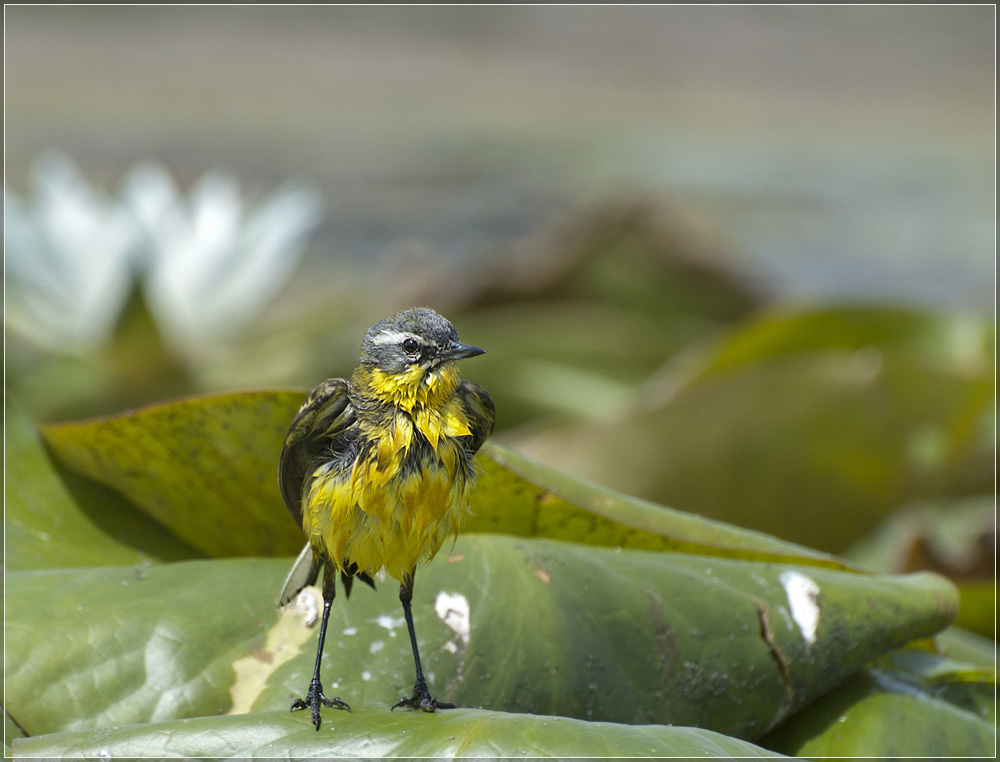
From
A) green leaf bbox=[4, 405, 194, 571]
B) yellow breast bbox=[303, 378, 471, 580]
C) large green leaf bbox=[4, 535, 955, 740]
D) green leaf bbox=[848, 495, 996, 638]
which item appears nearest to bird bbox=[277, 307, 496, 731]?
yellow breast bbox=[303, 378, 471, 580]

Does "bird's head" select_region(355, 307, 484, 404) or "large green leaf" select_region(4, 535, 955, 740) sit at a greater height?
"bird's head" select_region(355, 307, 484, 404)

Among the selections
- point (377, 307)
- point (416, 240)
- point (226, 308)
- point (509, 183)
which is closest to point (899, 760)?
point (226, 308)

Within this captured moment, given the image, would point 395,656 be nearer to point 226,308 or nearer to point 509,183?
point 226,308

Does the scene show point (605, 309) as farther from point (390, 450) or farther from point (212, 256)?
point (390, 450)

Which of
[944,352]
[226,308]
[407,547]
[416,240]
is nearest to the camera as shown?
[407,547]

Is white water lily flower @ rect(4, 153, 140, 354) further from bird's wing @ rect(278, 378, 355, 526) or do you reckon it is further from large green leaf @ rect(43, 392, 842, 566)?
bird's wing @ rect(278, 378, 355, 526)

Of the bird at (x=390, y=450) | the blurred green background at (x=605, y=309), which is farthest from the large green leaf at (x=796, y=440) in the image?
the bird at (x=390, y=450)
